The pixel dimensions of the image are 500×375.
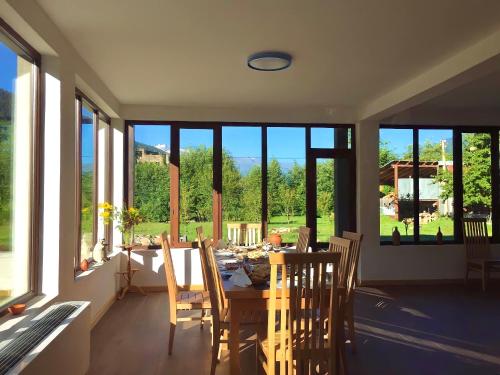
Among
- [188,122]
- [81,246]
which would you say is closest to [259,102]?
[188,122]

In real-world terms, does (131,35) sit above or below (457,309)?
above

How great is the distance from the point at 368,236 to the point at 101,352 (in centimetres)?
414

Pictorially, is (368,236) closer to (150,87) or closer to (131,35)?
(150,87)

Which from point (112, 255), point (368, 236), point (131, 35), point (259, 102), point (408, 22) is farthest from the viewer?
point (368, 236)

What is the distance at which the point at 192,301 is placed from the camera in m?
3.81

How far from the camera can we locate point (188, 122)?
6312mm

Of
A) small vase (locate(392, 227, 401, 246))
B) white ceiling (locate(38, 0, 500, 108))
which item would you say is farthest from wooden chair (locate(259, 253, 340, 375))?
small vase (locate(392, 227, 401, 246))

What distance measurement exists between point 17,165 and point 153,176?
331cm

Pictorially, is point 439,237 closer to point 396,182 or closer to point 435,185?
point 435,185

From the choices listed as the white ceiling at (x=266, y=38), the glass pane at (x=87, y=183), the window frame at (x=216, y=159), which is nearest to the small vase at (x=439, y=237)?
the window frame at (x=216, y=159)

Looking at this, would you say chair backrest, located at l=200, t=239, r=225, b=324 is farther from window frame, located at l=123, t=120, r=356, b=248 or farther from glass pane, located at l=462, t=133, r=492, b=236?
glass pane, located at l=462, t=133, r=492, b=236

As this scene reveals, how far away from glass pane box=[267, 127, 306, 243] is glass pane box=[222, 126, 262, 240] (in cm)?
18

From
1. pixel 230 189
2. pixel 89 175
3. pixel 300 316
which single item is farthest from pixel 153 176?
pixel 300 316

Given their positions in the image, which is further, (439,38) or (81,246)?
(81,246)
